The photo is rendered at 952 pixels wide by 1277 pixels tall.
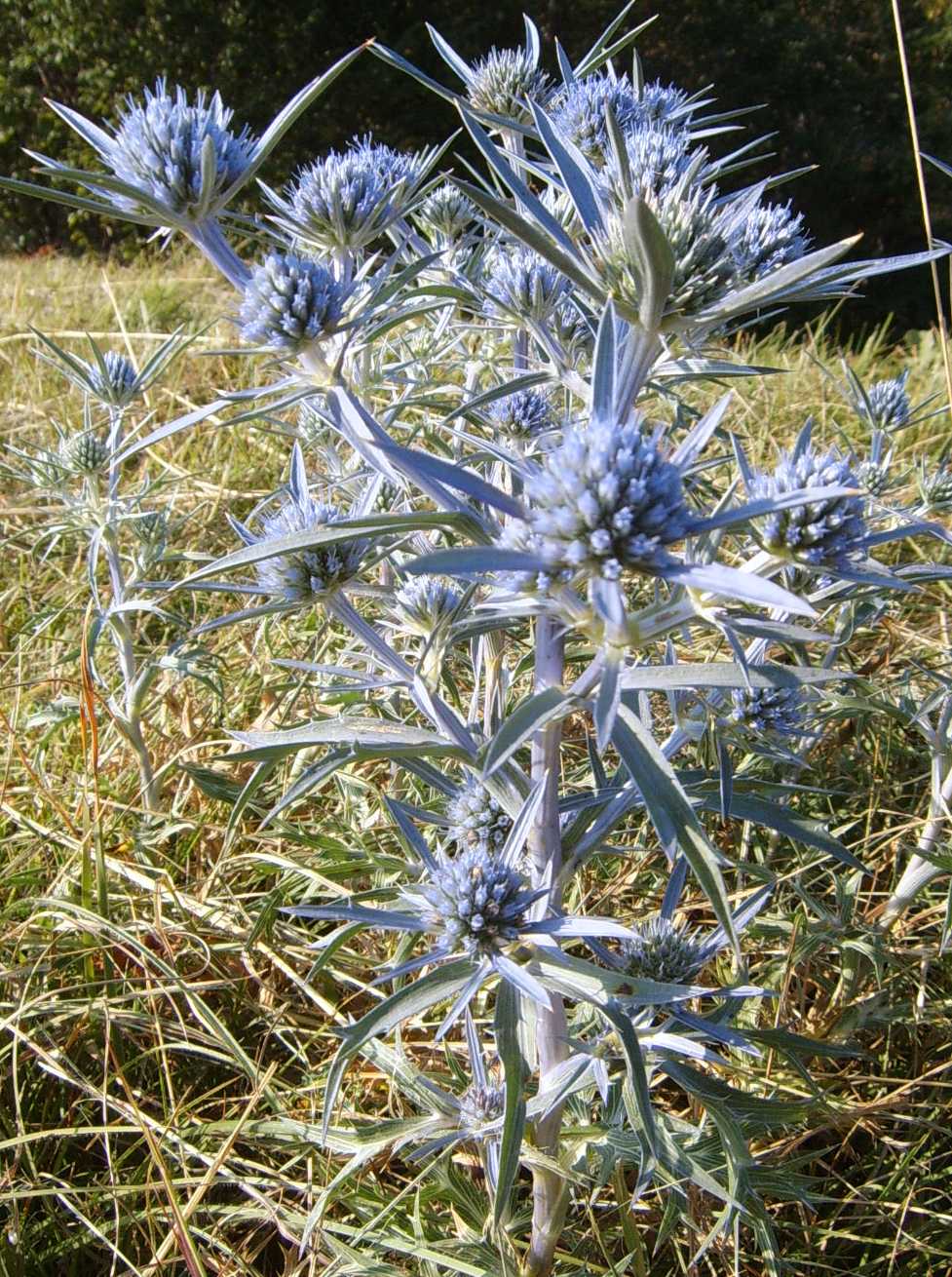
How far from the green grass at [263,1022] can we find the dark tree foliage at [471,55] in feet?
23.8

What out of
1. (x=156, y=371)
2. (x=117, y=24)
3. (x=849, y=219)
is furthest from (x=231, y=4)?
(x=156, y=371)

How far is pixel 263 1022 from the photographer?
1467mm

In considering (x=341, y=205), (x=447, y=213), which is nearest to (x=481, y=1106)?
(x=341, y=205)

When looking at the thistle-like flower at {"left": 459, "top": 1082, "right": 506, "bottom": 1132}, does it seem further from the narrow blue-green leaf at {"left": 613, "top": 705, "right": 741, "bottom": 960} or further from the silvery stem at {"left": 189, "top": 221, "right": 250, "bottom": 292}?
the silvery stem at {"left": 189, "top": 221, "right": 250, "bottom": 292}

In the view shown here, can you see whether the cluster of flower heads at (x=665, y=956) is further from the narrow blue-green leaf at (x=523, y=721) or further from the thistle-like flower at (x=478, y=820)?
the narrow blue-green leaf at (x=523, y=721)

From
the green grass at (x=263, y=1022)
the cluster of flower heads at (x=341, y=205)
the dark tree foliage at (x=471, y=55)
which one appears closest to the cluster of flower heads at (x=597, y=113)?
the cluster of flower heads at (x=341, y=205)

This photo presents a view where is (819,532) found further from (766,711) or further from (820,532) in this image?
(766,711)

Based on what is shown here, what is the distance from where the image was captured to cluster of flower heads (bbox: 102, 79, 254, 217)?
884mm

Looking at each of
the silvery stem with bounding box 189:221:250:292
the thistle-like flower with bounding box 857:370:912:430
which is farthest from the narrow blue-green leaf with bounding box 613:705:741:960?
the thistle-like flower with bounding box 857:370:912:430

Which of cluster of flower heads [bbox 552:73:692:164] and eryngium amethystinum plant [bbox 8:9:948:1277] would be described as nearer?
eryngium amethystinum plant [bbox 8:9:948:1277]

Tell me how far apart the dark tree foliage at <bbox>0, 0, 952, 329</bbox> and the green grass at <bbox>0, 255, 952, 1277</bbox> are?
285 inches

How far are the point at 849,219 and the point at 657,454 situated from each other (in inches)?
381

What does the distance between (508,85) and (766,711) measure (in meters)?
1.03

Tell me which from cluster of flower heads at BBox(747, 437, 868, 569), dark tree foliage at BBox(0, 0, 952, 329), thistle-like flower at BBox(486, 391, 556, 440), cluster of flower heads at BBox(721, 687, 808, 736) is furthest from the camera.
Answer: dark tree foliage at BBox(0, 0, 952, 329)
